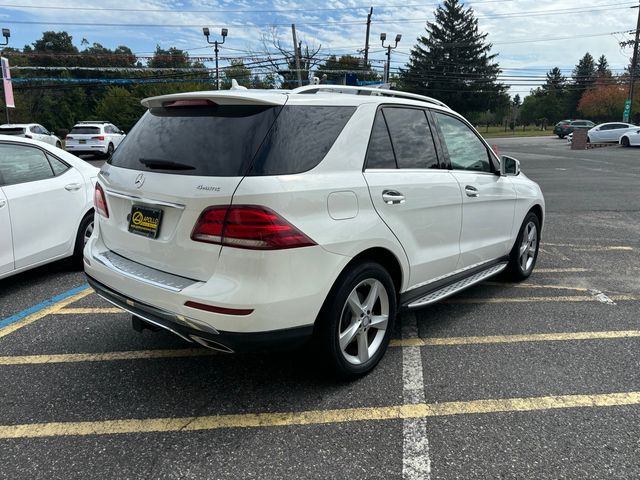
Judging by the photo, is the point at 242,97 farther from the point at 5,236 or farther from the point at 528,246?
the point at 528,246

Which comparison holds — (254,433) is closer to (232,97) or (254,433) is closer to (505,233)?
(232,97)

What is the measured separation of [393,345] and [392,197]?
1.22m

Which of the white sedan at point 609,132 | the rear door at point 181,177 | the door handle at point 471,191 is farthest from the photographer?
the white sedan at point 609,132

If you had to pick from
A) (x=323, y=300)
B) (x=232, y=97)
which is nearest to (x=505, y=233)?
(x=323, y=300)

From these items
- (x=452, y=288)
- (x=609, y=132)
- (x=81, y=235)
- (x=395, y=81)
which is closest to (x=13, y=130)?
(x=81, y=235)

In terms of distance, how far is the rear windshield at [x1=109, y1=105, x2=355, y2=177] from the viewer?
2.63 metres

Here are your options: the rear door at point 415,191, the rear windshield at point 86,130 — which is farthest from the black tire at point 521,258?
the rear windshield at point 86,130

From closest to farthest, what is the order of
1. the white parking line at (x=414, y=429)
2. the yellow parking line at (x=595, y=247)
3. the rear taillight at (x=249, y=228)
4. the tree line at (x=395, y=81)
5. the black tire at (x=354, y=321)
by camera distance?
the white parking line at (x=414, y=429) < the rear taillight at (x=249, y=228) < the black tire at (x=354, y=321) < the yellow parking line at (x=595, y=247) < the tree line at (x=395, y=81)

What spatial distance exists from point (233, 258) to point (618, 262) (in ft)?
17.6

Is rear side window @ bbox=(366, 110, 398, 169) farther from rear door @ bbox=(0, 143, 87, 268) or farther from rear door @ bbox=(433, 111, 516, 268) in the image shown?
rear door @ bbox=(0, 143, 87, 268)

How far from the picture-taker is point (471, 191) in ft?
13.1

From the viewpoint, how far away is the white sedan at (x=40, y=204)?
4.59m

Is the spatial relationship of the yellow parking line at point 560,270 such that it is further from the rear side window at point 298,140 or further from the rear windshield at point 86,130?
the rear windshield at point 86,130

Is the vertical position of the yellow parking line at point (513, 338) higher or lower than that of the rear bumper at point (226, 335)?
lower
